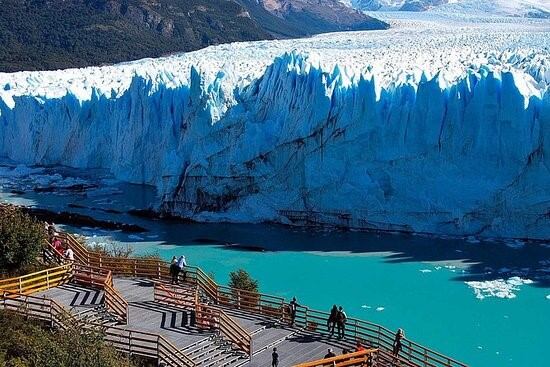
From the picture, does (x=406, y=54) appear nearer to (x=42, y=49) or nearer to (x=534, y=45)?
(x=534, y=45)

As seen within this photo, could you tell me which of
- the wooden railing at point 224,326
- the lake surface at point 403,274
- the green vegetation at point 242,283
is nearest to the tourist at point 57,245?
the wooden railing at point 224,326

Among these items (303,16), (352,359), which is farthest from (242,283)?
(303,16)

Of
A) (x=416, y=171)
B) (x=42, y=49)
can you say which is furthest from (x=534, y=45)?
(x=42, y=49)

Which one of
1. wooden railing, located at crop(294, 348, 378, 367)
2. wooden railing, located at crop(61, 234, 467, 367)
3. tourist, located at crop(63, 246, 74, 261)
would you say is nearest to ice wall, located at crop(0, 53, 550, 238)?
wooden railing, located at crop(61, 234, 467, 367)

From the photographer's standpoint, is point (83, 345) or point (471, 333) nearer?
point (83, 345)

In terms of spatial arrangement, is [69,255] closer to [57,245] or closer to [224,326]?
[57,245]

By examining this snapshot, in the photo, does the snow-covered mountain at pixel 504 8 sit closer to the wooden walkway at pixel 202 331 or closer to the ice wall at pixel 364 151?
the ice wall at pixel 364 151

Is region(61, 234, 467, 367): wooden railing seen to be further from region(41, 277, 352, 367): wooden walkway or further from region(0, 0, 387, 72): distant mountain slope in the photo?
region(0, 0, 387, 72): distant mountain slope
